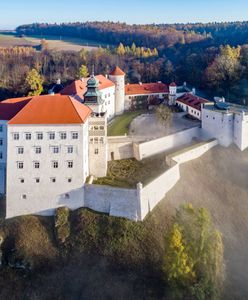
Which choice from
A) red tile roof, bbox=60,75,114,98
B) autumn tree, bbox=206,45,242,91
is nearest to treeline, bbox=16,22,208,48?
autumn tree, bbox=206,45,242,91

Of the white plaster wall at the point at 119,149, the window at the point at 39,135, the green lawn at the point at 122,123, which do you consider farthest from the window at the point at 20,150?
the green lawn at the point at 122,123

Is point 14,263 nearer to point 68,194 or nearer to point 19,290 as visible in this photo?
point 19,290

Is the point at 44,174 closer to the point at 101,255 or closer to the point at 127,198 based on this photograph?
the point at 127,198

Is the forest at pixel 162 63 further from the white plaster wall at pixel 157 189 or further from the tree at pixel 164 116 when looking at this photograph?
the white plaster wall at pixel 157 189

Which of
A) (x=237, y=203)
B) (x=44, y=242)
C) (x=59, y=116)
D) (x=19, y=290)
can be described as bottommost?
(x=19, y=290)

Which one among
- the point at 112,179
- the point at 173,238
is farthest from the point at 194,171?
the point at 173,238

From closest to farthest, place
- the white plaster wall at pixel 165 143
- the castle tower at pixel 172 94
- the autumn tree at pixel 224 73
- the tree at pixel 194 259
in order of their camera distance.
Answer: the tree at pixel 194 259 < the white plaster wall at pixel 165 143 < the castle tower at pixel 172 94 < the autumn tree at pixel 224 73

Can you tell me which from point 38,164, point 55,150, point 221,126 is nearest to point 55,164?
point 55,150
